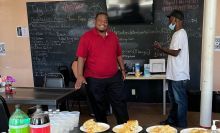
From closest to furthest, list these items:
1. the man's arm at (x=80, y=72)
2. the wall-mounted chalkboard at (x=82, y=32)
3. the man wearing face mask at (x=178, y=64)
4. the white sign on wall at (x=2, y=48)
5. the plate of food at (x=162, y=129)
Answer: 1. the plate of food at (x=162, y=129)
2. the man's arm at (x=80, y=72)
3. the man wearing face mask at (x=178, y=64)
4. the wall-mounted chalkboard at (x=82, y=32)
5. the white sign on wall at (x=2, y=48)

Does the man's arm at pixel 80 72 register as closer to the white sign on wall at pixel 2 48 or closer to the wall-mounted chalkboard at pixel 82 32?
the wall-mounted chalkboard at pixel 82 32

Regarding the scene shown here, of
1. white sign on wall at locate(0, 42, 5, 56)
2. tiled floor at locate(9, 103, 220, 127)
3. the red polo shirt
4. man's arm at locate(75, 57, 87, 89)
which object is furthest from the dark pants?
white sign on wall at locate(0, 42, 5, 56)

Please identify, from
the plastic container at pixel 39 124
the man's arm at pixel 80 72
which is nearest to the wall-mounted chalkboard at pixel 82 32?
the man's arm at pixel 80 72

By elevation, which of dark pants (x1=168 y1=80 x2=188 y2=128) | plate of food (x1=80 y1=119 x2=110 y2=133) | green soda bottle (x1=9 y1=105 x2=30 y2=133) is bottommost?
dark pants (x1=168 y1=80 x2=188 y2=128)

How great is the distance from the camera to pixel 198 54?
4.66 metres

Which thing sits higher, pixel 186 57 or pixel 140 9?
pixel 140 9

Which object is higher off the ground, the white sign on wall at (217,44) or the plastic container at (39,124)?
the white sign on wall at (217,44)

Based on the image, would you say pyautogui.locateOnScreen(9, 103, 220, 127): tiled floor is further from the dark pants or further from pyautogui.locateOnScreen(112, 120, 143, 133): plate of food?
pyautogui.locateOnScreen(112, 120, 143, 133): plate of food

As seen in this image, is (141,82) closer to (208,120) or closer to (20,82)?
(208,120)

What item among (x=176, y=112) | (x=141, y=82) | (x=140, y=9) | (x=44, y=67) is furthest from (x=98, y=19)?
(x=44, y=67)

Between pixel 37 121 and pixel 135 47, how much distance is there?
11.7 feet

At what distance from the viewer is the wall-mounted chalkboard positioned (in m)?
4.64

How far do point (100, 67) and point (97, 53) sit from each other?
0.15 metres

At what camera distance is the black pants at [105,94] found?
3.02 meters
